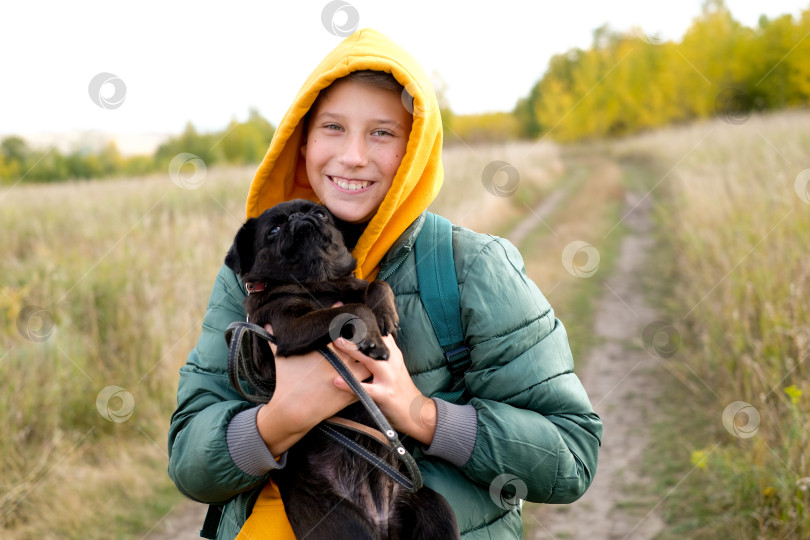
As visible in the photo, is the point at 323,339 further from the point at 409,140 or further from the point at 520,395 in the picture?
the point at 409,140

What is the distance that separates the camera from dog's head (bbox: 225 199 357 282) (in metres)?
2.45

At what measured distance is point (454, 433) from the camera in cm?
200

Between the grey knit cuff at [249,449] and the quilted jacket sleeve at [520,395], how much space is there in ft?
2.28

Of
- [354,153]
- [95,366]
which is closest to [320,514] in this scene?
[354,153]

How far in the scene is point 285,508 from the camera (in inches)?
82.4

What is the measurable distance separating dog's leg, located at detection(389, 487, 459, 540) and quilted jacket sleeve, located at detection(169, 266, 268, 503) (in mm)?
516

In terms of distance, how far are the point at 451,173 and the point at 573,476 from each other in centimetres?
1390

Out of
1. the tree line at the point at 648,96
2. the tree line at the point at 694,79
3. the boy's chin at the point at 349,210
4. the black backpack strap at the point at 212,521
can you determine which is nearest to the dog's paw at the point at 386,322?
the boy's chin at the point at 349,210

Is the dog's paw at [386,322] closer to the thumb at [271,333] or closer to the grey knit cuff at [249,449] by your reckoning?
the thumb at [271,333]

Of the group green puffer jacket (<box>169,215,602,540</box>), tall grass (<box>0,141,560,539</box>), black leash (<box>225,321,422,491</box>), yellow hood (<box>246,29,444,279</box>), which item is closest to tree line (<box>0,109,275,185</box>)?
tall grass (<box>0,141,560,539</box>)

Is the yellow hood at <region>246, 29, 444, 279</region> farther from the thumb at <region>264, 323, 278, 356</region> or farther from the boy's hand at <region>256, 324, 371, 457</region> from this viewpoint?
the boy's hand at <region>256, 324, 371, 457</region>

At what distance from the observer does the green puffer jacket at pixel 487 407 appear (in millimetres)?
2016

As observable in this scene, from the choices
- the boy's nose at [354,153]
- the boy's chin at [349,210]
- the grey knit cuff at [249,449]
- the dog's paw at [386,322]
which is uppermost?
the boy's nose at [354,153]

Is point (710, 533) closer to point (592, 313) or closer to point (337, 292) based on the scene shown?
point (337, 292)
